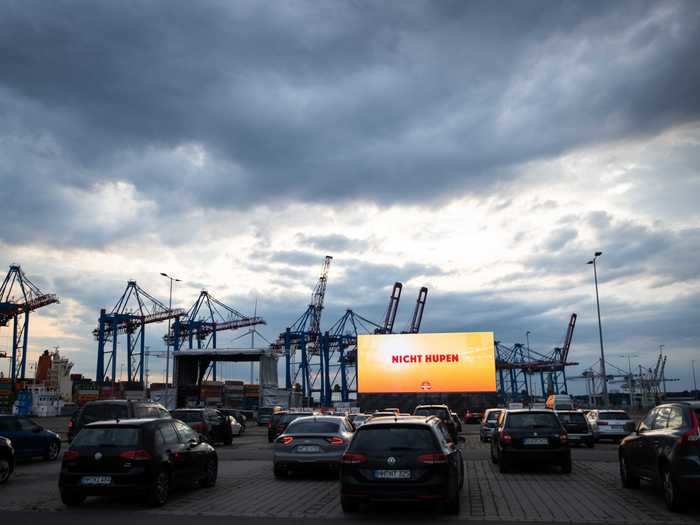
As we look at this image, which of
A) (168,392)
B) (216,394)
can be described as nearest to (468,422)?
(168,392)

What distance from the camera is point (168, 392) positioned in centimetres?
5775

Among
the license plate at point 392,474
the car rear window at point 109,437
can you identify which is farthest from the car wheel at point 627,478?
the car rear window at point 109,437

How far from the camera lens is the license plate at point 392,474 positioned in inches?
356

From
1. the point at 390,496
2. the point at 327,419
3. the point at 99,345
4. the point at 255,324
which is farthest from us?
the point at 255,324

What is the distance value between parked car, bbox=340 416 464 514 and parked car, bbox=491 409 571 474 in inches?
210

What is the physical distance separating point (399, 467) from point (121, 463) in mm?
4363

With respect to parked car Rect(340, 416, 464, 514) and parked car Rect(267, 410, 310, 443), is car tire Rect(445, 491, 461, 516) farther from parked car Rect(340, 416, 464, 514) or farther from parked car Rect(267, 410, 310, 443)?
parked car Rect(267, 410, 310, 443)

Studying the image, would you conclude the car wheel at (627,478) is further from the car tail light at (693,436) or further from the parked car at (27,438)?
the parked car at (27,438)

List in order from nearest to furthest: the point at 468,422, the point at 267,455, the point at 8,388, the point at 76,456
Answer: the point at 76,456
the point at 267,455
the point at 468,422
the point at 8,388

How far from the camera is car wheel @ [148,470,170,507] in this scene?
10.2 m

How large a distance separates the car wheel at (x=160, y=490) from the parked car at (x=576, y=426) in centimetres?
1676

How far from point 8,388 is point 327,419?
68175 millimetres

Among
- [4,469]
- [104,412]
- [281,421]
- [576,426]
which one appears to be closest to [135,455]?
[4,469]

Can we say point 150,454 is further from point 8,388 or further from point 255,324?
point 255,324
